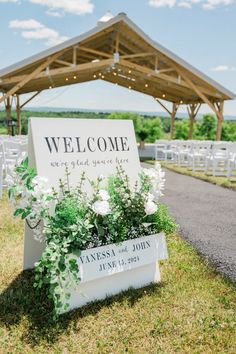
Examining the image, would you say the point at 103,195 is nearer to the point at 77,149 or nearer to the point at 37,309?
the point at 77,149

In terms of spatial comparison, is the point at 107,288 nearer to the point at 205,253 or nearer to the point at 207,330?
the point at 207,330

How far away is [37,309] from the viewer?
104 inches

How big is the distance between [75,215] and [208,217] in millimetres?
3297

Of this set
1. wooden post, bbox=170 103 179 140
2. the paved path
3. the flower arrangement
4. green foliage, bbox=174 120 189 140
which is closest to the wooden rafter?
the paved path

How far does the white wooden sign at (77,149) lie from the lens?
9.11 ft

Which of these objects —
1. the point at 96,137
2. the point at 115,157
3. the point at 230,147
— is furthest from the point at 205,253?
the point at 230,147

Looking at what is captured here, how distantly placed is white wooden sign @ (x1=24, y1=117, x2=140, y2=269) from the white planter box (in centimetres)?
61

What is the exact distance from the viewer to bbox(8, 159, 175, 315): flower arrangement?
2.41 meters

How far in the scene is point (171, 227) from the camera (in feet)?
10.0

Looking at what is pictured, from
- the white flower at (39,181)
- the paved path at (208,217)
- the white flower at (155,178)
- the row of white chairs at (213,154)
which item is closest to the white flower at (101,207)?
the white flower at (39,181)

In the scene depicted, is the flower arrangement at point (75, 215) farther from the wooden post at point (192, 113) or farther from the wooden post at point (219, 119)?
the wooden post at point (192, 113)

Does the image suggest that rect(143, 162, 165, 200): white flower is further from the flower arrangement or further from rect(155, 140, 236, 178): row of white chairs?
rect(155, 140, 236, 178): row of white chairs

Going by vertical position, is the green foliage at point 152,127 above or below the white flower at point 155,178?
above

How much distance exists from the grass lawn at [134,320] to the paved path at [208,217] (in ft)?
1.61
